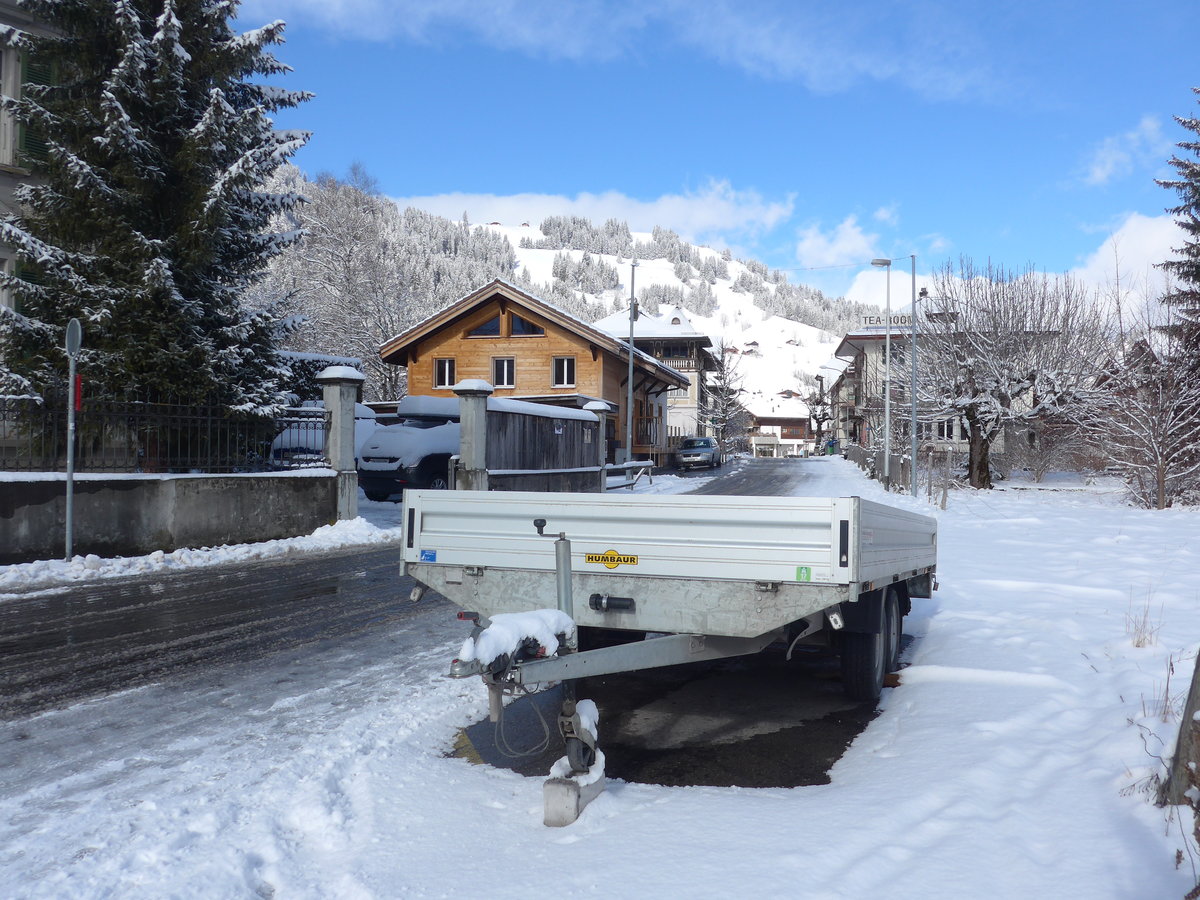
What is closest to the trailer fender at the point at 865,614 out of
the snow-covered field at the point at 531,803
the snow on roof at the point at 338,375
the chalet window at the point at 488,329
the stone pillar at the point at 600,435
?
the snow-covered field at the point at 531,803

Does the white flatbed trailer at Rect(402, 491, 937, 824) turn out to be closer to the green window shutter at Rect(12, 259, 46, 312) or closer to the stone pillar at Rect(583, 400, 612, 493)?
the green window shutter at Rect(12, 259, 46, 312)

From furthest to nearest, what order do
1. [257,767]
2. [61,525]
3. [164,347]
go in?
[164,347] < [61,525] < [257,767]

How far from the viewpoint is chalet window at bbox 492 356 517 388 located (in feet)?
133

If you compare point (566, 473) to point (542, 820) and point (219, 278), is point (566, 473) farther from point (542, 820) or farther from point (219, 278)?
point (542, 820)

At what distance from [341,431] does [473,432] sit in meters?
2.77

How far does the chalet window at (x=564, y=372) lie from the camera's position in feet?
131

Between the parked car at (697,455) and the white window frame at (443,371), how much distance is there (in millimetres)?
14537

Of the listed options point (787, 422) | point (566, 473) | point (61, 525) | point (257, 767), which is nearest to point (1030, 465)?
point (566, 473)

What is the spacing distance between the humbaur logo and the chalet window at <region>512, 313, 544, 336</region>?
35.8 meters

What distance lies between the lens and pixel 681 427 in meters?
77.8

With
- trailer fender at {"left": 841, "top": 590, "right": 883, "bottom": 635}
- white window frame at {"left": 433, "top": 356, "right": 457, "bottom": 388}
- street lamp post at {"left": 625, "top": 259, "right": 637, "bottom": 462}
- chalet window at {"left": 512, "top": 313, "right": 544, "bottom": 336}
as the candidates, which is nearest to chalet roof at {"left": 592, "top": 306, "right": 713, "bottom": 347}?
chalet window at {"left": 512, "top": 313, "right": 544, "bottom": 336}

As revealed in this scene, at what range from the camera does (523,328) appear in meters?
40.6

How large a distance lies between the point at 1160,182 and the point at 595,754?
110ft

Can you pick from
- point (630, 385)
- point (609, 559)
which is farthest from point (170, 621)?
point (630, 385)
